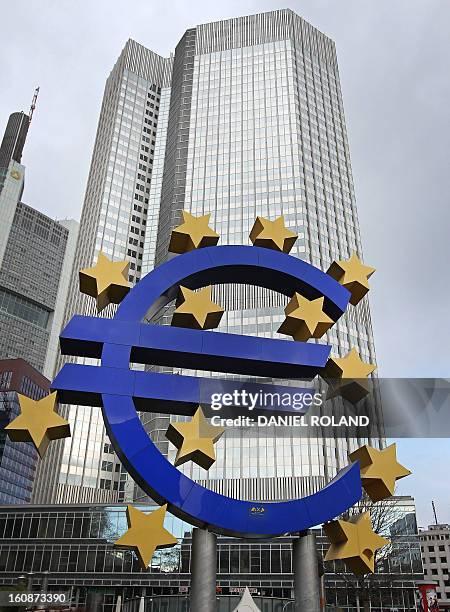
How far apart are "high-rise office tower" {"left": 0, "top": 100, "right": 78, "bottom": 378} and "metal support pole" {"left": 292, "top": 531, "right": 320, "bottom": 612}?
528 ft

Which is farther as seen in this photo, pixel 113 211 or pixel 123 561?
→ pixel 113 211

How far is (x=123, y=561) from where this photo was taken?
54.9 m

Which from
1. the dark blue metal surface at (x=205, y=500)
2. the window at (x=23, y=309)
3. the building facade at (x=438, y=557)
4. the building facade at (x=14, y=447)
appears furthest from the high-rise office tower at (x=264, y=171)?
the window at (x=23, y=309)

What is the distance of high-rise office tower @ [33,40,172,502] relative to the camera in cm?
8688

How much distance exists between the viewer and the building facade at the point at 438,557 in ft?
352

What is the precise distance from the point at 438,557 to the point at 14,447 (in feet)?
297

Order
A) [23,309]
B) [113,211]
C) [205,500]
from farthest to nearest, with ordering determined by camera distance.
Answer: [23,309]
[113,211]
[205,500]

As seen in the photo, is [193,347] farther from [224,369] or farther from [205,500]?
[205,500]

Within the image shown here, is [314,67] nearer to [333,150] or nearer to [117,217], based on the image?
[333,150]

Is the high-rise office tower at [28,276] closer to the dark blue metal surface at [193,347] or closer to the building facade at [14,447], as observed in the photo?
the building facade at [14,447]

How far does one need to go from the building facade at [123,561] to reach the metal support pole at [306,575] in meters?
37.7

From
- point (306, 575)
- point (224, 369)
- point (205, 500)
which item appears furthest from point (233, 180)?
point (306, 575)

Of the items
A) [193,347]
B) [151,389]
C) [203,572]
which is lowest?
[203,572]

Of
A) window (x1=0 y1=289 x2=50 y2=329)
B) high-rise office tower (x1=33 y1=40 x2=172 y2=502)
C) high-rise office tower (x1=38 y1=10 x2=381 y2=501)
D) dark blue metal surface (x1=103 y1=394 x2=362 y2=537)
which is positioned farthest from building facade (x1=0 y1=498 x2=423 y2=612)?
window (x1=0 y1=289 x2=50 y2=329)
